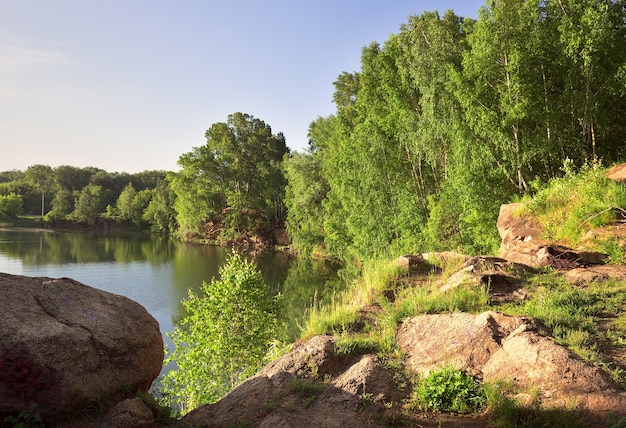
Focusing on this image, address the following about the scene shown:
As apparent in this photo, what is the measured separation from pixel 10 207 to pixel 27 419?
114976 mm

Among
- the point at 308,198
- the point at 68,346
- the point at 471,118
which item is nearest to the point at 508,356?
the point at 68,346

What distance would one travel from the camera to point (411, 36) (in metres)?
21.2

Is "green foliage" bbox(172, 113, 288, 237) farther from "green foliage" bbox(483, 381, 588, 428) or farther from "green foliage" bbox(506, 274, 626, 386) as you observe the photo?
"green foliage" bbox(483, 381, 588, 428)

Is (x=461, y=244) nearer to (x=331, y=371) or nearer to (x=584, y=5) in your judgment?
(x=584, y=5)

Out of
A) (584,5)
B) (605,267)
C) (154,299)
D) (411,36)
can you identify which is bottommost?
(154,299)

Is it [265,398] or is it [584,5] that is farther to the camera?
[584,5]

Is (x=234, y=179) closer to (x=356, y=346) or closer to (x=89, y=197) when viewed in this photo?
(x=89, y=197)

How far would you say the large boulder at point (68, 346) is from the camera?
15.5 feet

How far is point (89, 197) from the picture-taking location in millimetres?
95375

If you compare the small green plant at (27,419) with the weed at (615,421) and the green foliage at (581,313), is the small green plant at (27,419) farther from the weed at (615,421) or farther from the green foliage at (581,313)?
the green foliage at (581,313)

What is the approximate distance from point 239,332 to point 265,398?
8.76 meters

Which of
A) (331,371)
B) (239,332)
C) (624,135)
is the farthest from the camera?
(624,135)

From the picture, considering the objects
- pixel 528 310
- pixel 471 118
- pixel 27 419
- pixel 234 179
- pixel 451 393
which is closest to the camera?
pixel 451 393

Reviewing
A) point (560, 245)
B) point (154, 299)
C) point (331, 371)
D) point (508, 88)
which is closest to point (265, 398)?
point (331, 371)
